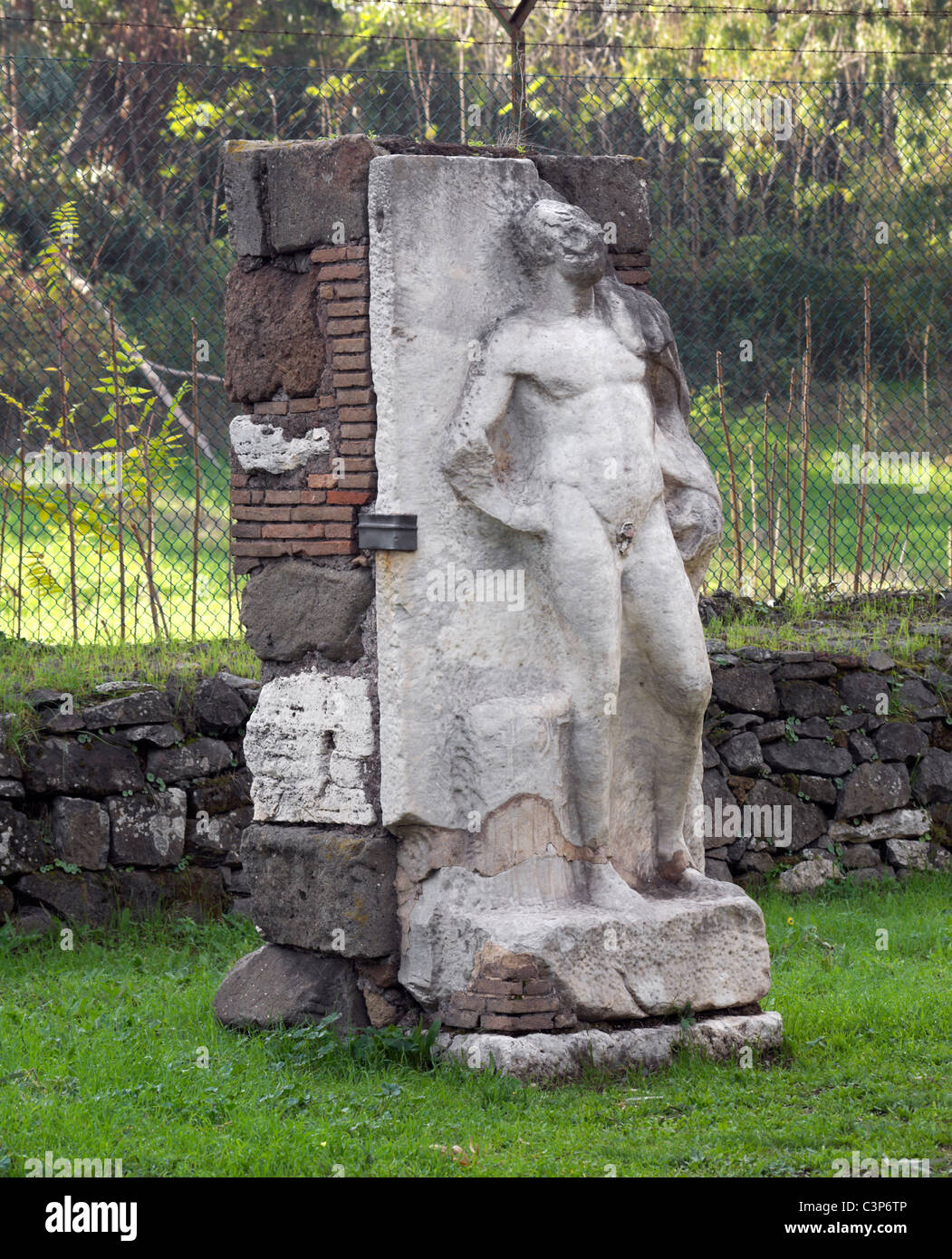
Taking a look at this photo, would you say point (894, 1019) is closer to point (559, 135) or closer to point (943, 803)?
point (943, 803)

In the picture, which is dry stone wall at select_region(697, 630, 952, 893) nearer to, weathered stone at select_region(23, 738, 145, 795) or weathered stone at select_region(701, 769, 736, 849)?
weathered stone at select_region(701, 769, 736, 849)

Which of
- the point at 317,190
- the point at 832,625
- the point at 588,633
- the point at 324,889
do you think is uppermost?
the point at 317,190

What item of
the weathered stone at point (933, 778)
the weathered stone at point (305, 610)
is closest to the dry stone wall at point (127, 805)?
the weathered stone at point (305, 610)

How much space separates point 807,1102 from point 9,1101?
2.32m

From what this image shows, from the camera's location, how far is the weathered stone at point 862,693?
8.04 meters

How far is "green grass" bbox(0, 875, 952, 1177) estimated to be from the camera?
4.27 metres

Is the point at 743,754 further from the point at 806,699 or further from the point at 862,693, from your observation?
the point at 862,693

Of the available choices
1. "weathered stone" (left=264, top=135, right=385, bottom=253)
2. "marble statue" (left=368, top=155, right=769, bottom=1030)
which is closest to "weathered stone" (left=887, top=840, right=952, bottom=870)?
"marble statue" (left=368, top=155, right=769, bottom=1030)

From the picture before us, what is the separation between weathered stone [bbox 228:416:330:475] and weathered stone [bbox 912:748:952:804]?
4.12 meters

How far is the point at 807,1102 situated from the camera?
4766 millimetres

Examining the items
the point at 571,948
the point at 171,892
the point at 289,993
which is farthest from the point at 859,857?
the point at 289,993

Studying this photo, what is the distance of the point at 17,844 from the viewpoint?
6.71 meters

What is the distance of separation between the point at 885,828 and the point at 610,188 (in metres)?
3.82
